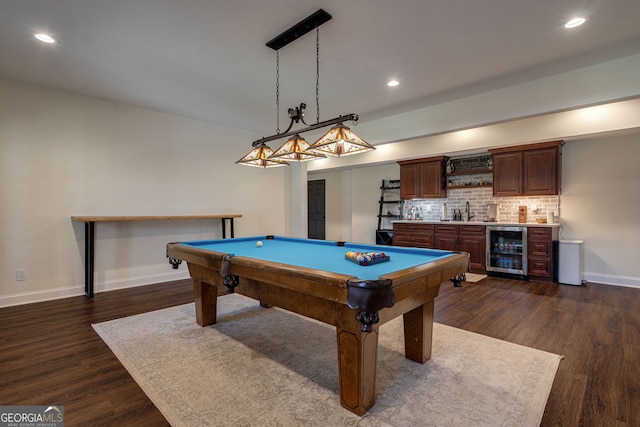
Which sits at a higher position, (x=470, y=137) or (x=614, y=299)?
Answer: (x=470, y=137)

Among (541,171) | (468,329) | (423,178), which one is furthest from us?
(423,178)

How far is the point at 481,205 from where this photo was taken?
592 cm

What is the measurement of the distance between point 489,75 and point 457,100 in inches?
28.9

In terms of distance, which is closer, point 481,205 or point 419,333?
point 419,333

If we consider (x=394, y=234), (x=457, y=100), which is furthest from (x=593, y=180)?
(x=394, y=234)

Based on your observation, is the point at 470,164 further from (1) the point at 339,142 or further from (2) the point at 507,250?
(1) the point at 339,142

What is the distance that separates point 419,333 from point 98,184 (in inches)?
178

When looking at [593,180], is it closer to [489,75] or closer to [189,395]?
[489,75]

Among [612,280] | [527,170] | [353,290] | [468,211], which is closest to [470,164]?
[468,211]

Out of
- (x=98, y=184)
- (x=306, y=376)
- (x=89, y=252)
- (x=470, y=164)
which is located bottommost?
(x=306, y=376)

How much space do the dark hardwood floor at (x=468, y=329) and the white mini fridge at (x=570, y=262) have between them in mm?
189

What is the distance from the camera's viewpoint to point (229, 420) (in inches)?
64.7

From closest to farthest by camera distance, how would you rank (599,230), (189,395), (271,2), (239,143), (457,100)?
1. (189,395)
2. (271,2)
3. (457,100)
4. (599,230)
5. (239,143)

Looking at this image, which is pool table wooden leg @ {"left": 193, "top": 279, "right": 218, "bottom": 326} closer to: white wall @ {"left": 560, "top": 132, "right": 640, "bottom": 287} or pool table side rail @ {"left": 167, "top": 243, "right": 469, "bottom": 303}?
pool table side rail @ {"left": 167, "top": 243, "right": 469, "bottom": 303}
